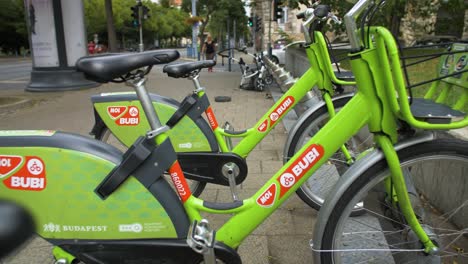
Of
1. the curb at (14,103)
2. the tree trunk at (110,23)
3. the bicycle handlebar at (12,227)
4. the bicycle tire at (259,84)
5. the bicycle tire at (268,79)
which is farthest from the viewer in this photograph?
the tree trunk at (110,23)

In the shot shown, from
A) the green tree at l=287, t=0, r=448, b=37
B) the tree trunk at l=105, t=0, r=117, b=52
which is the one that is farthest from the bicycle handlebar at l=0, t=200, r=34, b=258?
the tree trunk at l=105, t=0, r=117, b=52

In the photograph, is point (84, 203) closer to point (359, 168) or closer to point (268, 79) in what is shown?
point (359, 168)

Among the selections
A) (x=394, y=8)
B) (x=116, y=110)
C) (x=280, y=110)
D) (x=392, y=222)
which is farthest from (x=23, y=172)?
(x=394, y=8)

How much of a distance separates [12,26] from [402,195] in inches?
1962

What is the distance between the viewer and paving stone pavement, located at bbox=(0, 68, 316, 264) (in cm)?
264

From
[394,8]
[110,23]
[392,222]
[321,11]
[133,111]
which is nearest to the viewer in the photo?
[392,222]

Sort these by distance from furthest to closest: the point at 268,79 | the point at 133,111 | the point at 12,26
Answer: the point at 12,26 < the point at 268,79 < the point at 133,111

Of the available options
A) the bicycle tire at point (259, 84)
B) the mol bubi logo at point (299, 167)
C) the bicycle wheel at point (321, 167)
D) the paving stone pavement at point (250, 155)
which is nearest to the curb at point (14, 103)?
the paving stone pavement at point (250, 155)

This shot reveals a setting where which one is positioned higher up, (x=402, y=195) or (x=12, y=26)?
(x=402, y=195)

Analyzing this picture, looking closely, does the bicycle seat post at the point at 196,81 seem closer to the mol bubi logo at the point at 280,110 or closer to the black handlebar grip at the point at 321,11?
the mol bubi logo at the point at 280,110

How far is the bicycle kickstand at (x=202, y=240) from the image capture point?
1682mm

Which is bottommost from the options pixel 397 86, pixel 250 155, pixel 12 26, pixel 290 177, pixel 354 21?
pixel 250 155

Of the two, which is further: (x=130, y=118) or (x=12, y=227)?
(x=130, y=118)

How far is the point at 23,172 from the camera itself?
1.65 m
